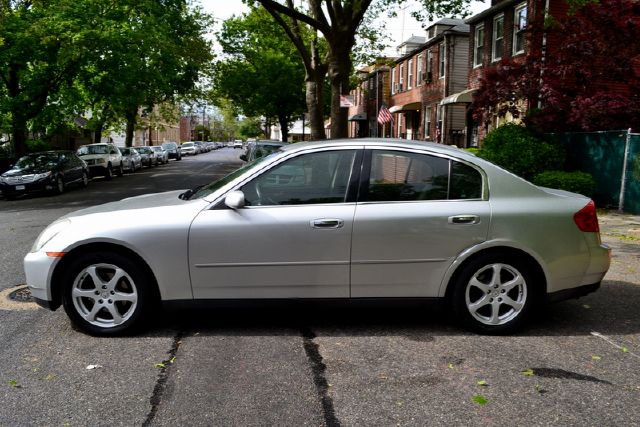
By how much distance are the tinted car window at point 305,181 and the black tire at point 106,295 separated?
3.63 feet

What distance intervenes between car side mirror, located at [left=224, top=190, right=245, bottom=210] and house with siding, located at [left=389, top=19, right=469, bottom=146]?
21.3 metres

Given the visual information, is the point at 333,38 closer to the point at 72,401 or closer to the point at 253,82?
the point at 72,401

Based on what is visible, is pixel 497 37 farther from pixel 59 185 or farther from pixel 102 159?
pixel 102 159

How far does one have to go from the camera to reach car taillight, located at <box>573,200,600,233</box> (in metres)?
4.78

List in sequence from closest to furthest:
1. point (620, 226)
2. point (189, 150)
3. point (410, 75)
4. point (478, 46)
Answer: point (620, 226) < point (478, 46) < point (410, 75) < point (189, 150)

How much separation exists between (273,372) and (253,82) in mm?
39217

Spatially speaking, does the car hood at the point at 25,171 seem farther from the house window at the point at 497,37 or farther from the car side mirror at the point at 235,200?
the house window at the point at 497,37

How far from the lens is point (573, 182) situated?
42.1 feet

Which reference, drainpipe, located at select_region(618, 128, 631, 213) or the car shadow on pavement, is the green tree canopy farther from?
the car shadow on pavement

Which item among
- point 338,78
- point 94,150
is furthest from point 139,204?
point 94,150

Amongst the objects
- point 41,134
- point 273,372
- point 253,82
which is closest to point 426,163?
point 273,372

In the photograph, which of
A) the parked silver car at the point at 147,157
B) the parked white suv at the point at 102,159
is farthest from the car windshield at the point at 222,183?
the parked silver car at the point at 147,157

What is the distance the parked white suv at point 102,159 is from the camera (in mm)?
26188

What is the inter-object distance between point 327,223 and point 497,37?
21.7 m
